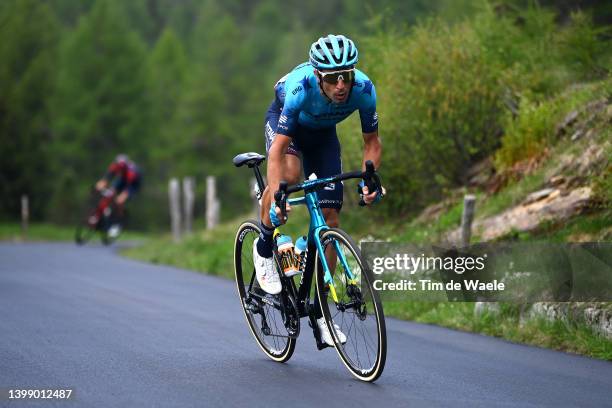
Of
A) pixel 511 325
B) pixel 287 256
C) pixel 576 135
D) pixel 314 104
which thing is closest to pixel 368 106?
pixel 314 104

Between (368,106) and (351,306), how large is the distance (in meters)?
1.36

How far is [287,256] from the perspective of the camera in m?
7.67

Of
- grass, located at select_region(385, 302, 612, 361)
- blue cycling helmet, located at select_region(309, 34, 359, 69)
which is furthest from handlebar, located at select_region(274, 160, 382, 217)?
grass, located at select_region(385, 302, 612, 361)

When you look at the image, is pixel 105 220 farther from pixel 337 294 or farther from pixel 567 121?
pixel 337 294

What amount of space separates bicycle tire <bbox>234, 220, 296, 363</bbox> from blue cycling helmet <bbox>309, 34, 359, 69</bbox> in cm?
160

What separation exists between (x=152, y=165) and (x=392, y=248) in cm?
→ 6162

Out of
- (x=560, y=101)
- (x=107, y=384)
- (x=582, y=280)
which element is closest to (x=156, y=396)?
(x=107, y=384)

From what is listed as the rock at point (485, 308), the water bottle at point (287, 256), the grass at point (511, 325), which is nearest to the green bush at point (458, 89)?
the grass at point (511, 325)

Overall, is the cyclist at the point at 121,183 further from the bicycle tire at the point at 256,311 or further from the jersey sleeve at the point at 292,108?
the jersey sleeve at the point at 292,108

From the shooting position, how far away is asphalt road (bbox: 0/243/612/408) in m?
6.52

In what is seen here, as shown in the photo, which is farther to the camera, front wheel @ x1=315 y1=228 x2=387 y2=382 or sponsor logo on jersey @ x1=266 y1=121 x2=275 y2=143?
sponsor logo on jersey @ x1=266 y1=121 x2=275 y2=143

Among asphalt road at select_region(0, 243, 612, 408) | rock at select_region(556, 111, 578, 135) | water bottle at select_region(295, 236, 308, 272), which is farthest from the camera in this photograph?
rock at select_region(556, 111, 578, 135)

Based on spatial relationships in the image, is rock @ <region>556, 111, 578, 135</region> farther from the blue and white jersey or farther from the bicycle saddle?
the blue and white jersey

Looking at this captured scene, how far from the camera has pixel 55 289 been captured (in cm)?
1386
